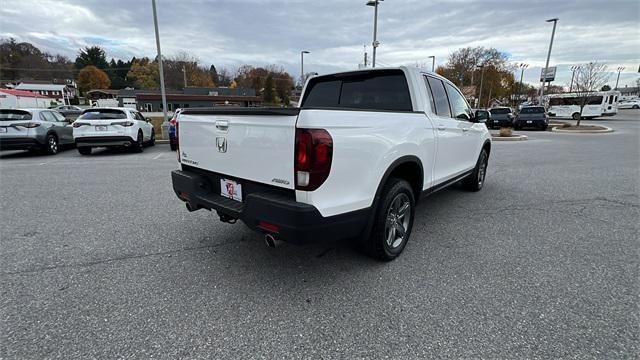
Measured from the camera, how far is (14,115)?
30.9ft

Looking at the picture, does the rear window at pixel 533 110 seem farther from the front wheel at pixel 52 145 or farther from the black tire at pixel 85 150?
the front wheel at pixel 52 145

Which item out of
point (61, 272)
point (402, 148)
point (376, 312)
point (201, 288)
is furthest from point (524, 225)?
point (61, 272)

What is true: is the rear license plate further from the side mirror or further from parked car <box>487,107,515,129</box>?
parked car <box>487,107,515,129</box>

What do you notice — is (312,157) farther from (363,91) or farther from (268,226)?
(363,91)

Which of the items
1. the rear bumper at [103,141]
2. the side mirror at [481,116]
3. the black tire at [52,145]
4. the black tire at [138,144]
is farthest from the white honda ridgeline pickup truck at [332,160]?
the black tire at [52,145]

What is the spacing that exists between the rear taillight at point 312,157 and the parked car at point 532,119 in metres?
24.4

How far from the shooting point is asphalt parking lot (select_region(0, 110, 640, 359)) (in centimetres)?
210

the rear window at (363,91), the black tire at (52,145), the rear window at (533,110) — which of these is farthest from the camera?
→ the rear window at (533,110)

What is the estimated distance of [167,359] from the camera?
1953mm

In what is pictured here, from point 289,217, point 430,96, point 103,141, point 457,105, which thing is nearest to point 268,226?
point 289,217

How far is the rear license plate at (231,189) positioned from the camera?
2.78m

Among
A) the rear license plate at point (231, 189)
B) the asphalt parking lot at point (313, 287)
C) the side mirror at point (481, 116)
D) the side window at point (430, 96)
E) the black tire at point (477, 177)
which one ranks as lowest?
the asphalt parking lot at point (313, 287)

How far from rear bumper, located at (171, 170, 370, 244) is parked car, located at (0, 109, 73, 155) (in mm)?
9954

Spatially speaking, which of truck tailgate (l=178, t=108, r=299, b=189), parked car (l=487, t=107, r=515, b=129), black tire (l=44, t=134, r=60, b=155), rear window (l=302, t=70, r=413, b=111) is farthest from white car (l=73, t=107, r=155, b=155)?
parked car (l=487, t=107, r=515, b=129)
